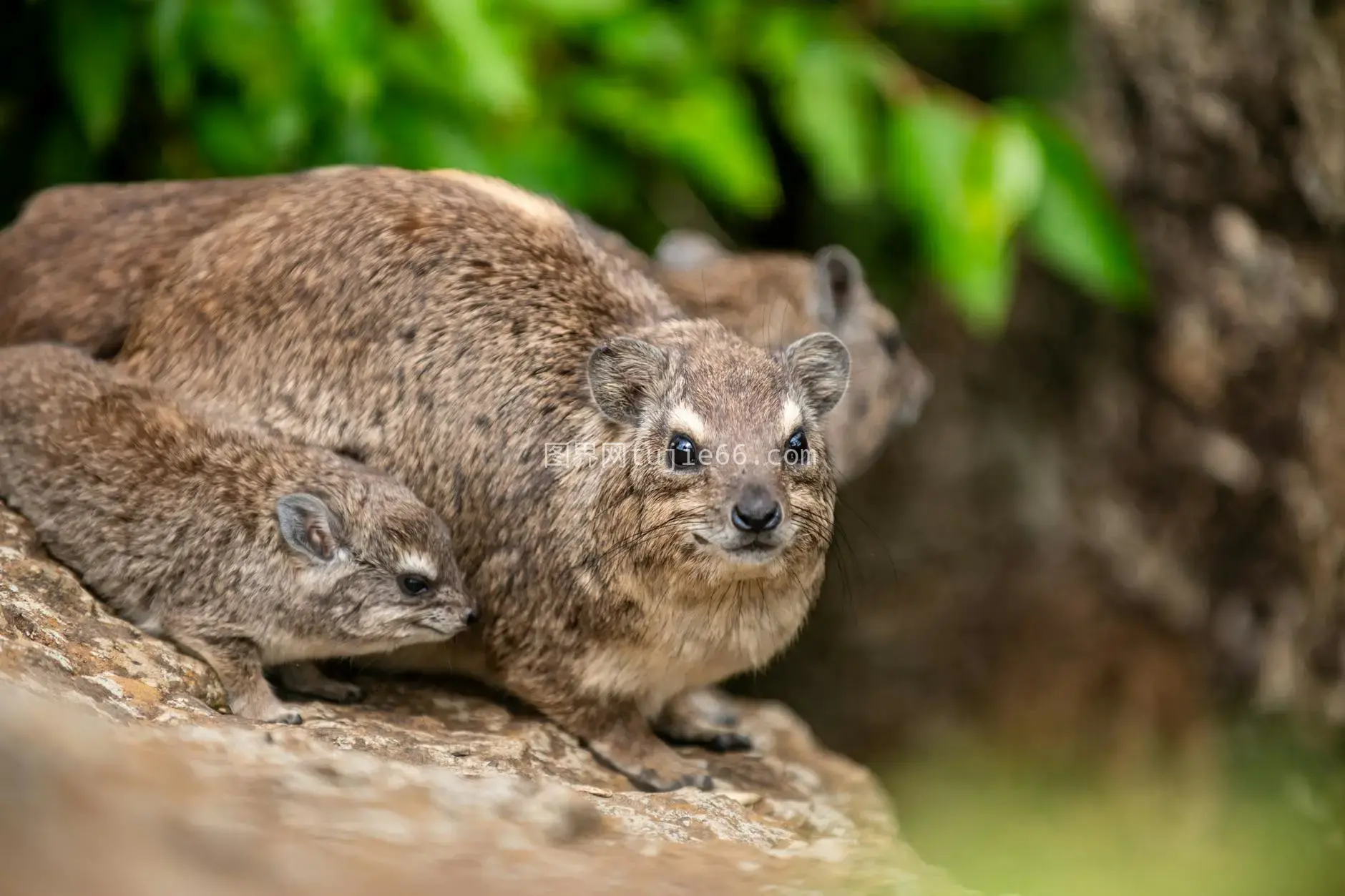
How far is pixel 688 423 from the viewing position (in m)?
5.67

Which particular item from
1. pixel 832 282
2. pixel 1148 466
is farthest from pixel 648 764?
pixel 1148 466

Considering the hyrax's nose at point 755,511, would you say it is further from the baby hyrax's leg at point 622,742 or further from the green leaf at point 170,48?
the green leaf at point 170,48

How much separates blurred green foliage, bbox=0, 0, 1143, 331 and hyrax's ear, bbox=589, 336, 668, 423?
2421mm

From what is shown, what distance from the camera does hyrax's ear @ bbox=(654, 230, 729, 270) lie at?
905 centimetres

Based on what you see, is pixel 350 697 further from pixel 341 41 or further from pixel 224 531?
pixel 341 41

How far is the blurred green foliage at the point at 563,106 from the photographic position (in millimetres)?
8047

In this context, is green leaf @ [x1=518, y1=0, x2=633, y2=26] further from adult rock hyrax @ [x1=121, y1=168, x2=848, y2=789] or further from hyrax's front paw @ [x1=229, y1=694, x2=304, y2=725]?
hyrax's front paw @ [x1=229, y1=694, x2=304, y2=725]

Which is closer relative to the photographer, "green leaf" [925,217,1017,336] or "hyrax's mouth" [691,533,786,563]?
"hyrax's mouth" [691,533,786,563]

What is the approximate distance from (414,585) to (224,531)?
0.71 meters

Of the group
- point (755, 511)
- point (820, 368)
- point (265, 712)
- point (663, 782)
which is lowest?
point (265, 712)

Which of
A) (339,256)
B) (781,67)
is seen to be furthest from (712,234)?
(339,256)

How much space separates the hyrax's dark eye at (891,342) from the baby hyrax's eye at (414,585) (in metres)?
3.97

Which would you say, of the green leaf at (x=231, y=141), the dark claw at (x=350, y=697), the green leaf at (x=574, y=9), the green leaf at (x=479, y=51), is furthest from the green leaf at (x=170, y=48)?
the dark claw at (x=350, y=697)

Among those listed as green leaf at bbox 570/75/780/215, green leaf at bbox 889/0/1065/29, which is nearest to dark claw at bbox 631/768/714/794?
green leaf at bbox 570/75/780/215
